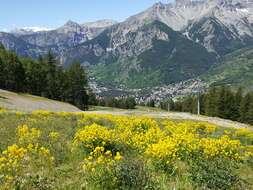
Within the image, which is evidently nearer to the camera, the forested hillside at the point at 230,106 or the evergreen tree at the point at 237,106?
the forested hillside at the point at 230,106

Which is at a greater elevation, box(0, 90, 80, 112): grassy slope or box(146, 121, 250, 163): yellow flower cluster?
box(146, 121, 250, 163): yellow flower cluster

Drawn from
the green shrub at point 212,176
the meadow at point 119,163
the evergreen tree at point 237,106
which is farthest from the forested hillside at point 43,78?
the green shrub at point 212,176

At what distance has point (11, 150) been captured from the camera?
10.2 meters

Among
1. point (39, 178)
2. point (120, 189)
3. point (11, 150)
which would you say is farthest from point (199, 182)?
point (11, 150)

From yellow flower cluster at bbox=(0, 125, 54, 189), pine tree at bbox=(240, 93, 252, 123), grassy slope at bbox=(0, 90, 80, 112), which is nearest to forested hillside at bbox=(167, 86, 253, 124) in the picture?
pine tree at bbox=(240, 93, 252, 123)

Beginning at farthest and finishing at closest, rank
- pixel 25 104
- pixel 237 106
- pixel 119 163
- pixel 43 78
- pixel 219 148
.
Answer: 1. pixel 237 106
2. pixel 43 78
3. pixel 25 104
4. pixel 219 148
5. pixel 119 163

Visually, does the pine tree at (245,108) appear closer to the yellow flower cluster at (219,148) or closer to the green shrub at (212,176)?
the yellow flower cluster at (219,148)

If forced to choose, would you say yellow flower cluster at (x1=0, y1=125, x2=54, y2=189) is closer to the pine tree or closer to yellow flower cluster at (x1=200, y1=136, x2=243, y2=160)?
yellow flower cluster at (x1=200, y1=136, x2=243, y2=160)


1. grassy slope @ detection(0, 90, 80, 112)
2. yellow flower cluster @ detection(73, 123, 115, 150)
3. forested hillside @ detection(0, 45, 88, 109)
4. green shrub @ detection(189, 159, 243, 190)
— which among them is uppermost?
forested hillside @ detection(0, 45, 88, 109)

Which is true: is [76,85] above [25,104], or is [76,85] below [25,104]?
above

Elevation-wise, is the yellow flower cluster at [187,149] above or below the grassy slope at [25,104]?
above

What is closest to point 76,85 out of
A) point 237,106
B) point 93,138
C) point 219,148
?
point 237,106

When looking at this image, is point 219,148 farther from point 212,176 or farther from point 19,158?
point 19,158

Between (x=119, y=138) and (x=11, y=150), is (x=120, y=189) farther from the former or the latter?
(x=119, y=138)
